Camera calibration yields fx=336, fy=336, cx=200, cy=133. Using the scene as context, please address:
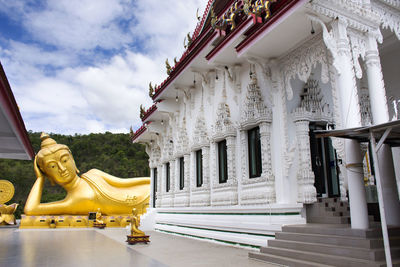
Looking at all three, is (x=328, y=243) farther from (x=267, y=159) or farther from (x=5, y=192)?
(x=5, y=192)

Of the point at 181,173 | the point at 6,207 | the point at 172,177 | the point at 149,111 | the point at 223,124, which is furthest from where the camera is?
the point at 6,207

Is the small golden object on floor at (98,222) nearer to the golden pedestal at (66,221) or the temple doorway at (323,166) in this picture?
the golden pedestal at (66,221)

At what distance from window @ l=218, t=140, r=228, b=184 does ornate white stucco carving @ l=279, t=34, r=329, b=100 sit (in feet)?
9.32

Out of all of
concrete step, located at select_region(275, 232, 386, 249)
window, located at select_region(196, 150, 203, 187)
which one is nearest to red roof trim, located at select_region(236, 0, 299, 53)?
concrete step, located at select_region(275, 232, 386, 249)

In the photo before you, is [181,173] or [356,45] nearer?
[356,45]

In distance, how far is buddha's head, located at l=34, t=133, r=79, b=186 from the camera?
18031mm

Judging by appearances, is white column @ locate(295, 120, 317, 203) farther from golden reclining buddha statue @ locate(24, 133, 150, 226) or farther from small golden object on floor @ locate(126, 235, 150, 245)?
golden reclining buddha statue @ locate(24, 133, 150, 226)

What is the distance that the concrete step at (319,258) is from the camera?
3.96 metres

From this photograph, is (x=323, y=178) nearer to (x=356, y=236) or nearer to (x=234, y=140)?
(x=234, y=140)

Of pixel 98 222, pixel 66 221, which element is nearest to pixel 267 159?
pixel 98 222

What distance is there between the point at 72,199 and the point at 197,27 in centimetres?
1127

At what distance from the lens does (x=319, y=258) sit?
14.8ft

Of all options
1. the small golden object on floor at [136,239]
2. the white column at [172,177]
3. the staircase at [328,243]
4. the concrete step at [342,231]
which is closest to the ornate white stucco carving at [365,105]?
the staircase at [328,243]

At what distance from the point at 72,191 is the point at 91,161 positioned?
91.1 ft
